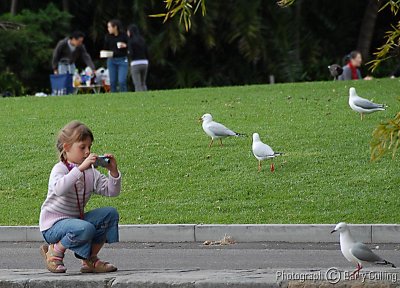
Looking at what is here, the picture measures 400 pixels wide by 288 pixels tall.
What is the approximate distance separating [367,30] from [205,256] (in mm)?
24717

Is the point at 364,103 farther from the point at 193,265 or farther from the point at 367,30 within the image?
the point at 367,30

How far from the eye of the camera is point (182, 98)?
70.2 feet

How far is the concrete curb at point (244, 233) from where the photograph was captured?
1183 cm

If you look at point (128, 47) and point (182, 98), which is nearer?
point (182, 98)

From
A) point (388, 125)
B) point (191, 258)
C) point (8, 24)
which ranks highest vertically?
point (8, 24)

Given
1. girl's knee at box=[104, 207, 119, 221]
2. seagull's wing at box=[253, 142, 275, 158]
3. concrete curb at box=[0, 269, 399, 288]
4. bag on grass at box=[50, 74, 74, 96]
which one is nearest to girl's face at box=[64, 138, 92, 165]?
girl's knee at box=[104, 207, 119, 221]

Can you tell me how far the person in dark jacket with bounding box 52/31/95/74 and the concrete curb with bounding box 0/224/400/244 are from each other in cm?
1327

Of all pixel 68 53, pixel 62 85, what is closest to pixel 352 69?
pixel 68 53

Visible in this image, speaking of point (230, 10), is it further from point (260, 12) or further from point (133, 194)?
point (133, 194)

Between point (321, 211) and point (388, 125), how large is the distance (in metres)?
4.91

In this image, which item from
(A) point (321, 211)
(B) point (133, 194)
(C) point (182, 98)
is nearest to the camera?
(A) point (321, 211)

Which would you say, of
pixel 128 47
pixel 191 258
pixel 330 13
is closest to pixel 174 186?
pixel 191 258

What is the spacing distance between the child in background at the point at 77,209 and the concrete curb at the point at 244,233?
154 inches

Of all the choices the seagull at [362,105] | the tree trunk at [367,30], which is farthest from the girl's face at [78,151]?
the tree trunk at [367,30]
